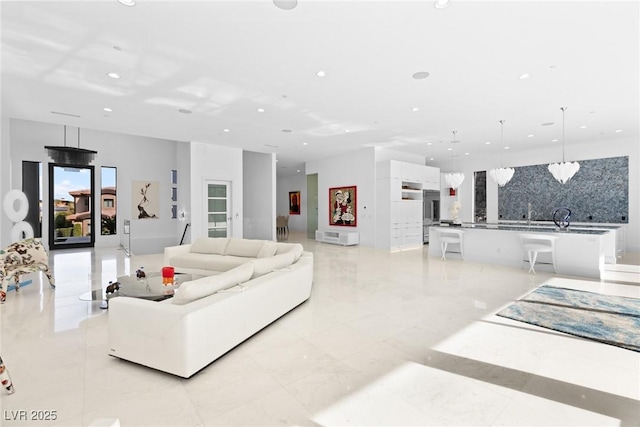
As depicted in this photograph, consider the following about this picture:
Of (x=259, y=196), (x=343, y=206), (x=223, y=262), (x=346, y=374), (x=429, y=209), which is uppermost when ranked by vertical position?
(x=259, y=196)

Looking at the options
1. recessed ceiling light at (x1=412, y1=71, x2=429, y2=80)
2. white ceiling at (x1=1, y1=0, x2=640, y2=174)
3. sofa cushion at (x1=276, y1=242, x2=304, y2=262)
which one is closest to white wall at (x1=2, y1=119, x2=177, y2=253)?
white ceiling at (x1=1, y1=0, x2=640, y2=174)

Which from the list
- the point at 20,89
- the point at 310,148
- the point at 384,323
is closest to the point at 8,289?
the point at 20,89

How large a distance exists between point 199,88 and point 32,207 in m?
8.21

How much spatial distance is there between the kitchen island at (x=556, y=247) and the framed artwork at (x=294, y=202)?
382 inches

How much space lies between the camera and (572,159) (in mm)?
9906

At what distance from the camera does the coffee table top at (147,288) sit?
3.73 meters

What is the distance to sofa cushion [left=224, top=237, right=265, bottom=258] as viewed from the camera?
5.63 meters

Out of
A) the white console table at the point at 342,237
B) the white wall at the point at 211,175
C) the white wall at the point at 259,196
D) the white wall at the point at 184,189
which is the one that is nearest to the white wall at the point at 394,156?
the white console table at the point at 342,237

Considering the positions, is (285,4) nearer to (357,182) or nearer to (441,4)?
(441,4)

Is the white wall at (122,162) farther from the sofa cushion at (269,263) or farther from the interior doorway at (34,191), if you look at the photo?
the sofa cushion at (269,263)

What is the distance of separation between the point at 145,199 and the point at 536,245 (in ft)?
38.9

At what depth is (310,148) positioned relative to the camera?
1014cm

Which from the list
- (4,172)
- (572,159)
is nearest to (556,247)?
(572,159)

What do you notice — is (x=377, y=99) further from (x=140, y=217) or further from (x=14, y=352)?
(x=140, y=217)
